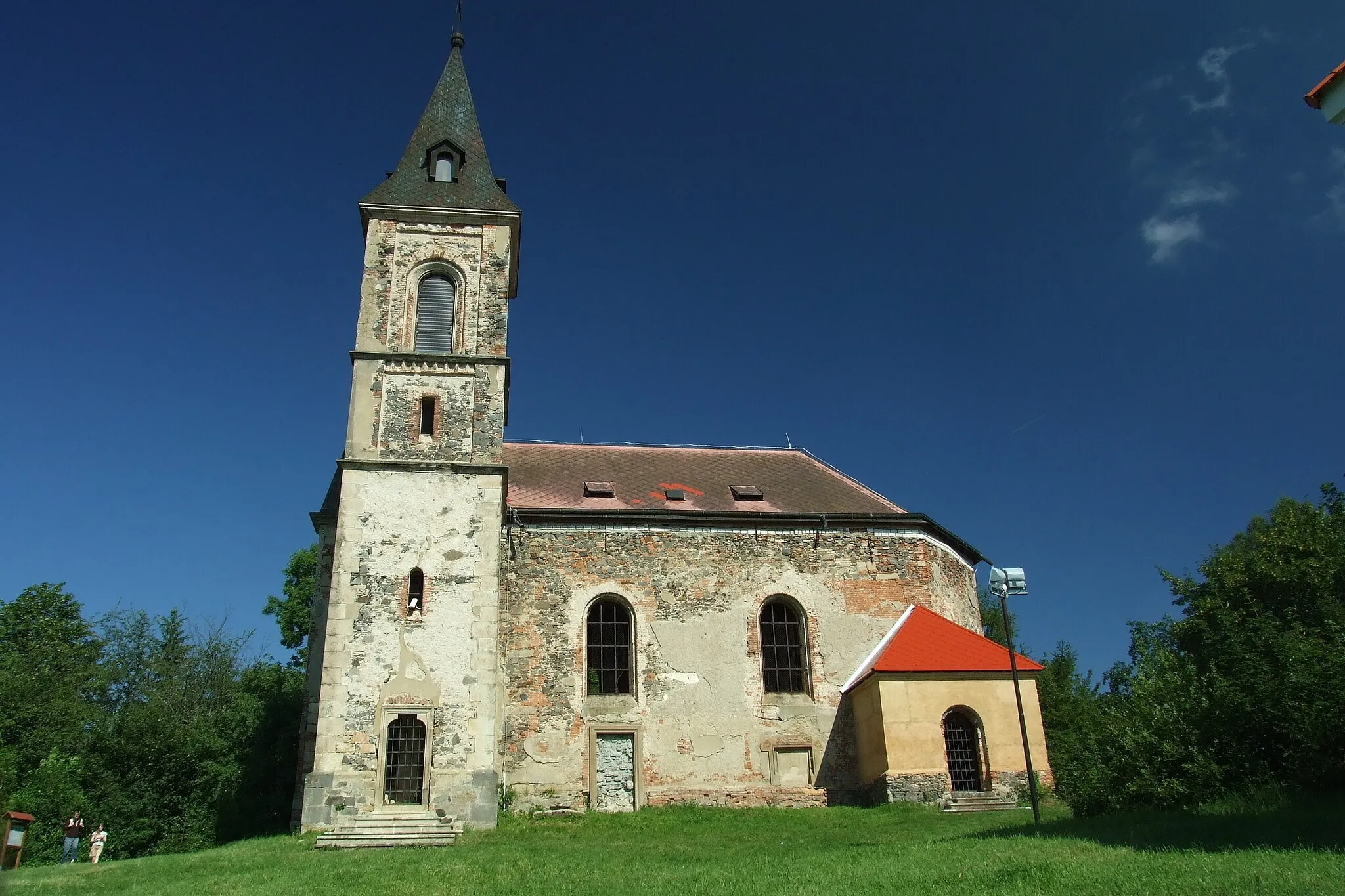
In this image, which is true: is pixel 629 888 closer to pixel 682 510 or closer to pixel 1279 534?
pixel 682 510

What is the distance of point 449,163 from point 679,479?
10.4 meters

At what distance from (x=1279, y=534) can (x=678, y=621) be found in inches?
793

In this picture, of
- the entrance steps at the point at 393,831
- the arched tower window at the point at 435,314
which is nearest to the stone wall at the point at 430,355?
the arched tower window at the point at 435,314

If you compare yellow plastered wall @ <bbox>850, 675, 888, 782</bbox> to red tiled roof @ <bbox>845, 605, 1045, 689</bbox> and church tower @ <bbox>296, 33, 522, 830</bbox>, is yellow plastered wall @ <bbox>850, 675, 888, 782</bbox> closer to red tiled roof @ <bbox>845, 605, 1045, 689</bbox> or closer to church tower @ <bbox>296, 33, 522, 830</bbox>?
red tiled roof @ <bbox>845, 605, 1045, 689</bbox>

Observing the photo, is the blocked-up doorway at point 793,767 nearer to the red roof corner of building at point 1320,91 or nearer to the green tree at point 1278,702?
the green tree at point 1278,702

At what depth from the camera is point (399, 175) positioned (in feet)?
81.7

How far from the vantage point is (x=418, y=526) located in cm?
2008

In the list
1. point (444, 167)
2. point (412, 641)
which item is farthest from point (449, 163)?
point (412, 641)

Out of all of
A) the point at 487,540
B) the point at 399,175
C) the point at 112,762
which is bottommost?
the point at 112,762

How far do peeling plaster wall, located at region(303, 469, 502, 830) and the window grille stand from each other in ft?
0.80

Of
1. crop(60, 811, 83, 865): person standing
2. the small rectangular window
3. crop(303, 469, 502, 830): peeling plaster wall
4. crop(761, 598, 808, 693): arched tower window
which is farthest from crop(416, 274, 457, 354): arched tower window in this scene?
crop(60, 811, 83, 865): person standing

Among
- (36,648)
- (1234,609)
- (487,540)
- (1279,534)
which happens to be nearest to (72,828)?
(487,540)

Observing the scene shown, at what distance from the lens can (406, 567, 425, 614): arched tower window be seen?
1942 cm

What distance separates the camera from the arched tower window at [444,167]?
25016 mm
